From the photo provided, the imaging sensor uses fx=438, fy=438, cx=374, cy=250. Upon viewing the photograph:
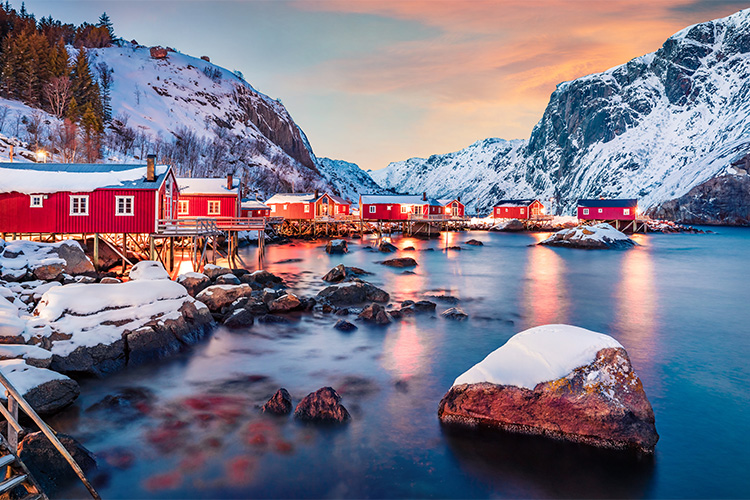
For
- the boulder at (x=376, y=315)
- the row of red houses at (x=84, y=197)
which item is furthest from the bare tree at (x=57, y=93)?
the boulder at (x=376, y=315)

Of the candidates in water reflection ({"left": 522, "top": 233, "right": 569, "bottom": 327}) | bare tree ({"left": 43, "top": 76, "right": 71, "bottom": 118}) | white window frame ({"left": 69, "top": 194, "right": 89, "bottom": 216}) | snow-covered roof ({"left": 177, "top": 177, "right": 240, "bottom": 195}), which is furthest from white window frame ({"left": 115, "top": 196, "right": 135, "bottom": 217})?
bare tree ({"left": 43, "top": 76, "right": 71, "bottom": 118})

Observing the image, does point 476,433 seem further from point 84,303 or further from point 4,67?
point 4,67

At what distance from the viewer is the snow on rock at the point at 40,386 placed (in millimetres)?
9350

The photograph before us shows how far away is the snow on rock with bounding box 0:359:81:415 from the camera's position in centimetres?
935

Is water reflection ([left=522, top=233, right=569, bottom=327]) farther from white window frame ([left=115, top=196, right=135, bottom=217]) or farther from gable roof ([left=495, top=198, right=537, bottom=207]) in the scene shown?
gable roof ([left=495, top=198, right=537, bottom=207])

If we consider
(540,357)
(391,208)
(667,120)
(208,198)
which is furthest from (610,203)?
(667,120)

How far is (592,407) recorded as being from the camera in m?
8.77

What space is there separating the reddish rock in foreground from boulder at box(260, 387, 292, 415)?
5116 mm

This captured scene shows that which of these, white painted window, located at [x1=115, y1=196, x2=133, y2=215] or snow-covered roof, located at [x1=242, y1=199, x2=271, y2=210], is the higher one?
snow-covered roof, located at [x1=242, y1=199, x2=271, y2=210]

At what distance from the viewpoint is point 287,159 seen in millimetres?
141250

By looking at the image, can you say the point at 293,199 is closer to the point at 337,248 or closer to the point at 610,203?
the point at 337,248

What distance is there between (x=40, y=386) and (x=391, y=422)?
313 inches

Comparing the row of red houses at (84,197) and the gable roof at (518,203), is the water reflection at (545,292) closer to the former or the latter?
the row of red houses at (84,197)

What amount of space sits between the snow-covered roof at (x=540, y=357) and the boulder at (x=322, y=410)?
3.04m
